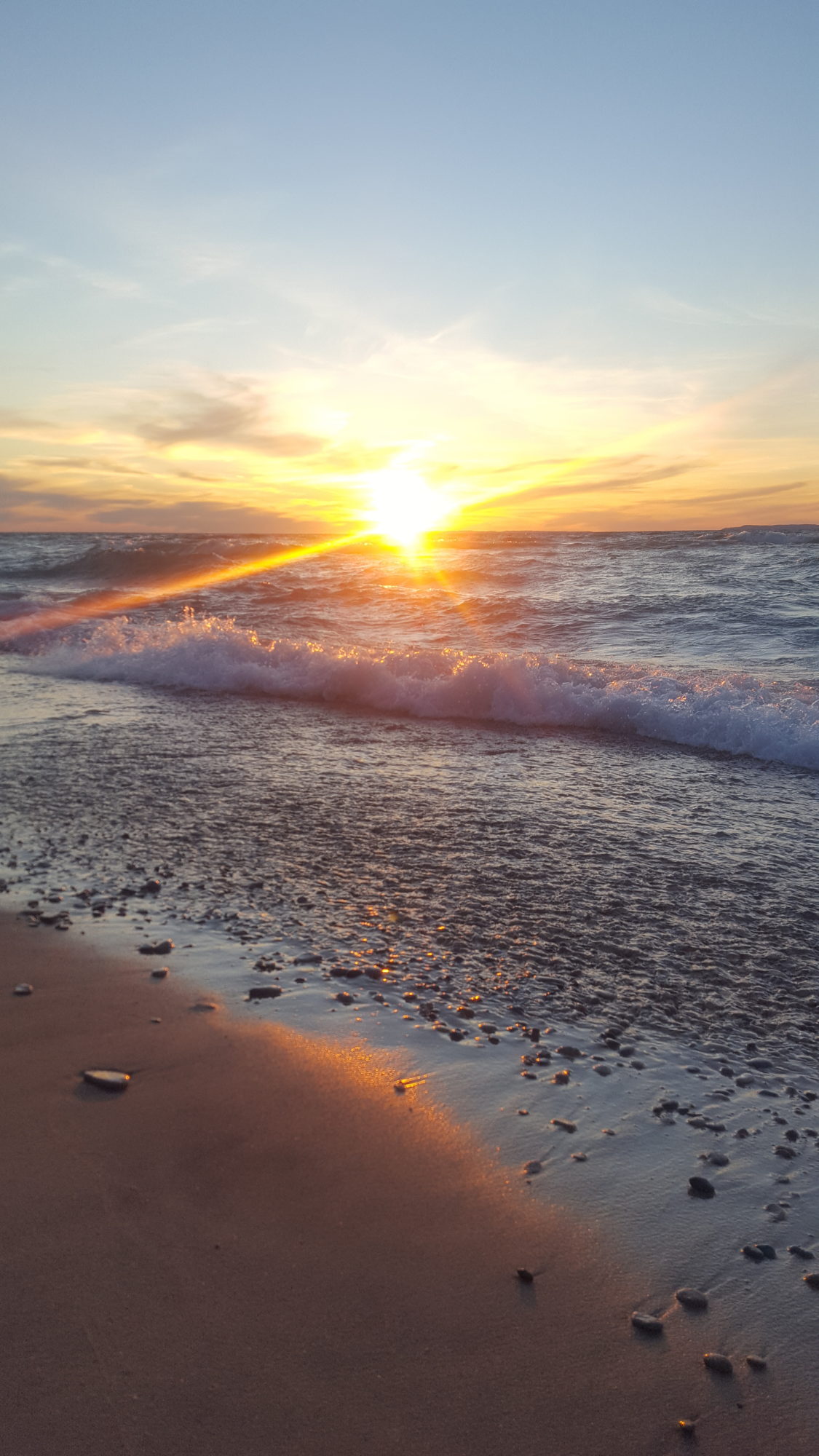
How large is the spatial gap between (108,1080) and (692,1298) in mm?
1790

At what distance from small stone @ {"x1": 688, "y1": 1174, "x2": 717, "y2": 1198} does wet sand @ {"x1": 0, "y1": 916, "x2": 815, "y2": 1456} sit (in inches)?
13.6

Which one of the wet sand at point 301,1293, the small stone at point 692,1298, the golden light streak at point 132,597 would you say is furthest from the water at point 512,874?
→ the golden light streak at point 132,597

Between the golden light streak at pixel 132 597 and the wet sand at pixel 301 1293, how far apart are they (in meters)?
13.8

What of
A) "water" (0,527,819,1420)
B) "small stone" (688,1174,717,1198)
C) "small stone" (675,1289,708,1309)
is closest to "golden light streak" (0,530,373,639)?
"water" (0,527,819,1420)

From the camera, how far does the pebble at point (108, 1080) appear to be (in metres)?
2.82

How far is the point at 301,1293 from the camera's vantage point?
2.06 meters

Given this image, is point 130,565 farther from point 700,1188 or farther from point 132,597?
point 700,1188

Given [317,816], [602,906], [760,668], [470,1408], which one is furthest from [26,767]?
[760,668]

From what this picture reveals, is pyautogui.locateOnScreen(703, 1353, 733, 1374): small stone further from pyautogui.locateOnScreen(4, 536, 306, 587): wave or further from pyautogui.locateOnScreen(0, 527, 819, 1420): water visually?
pyautogui.locateOnScreen(4, 536, 306, 587): wave

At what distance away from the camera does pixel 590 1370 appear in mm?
1906

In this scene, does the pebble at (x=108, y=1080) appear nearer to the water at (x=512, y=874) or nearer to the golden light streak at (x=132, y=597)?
the water at (x=512, y=874)

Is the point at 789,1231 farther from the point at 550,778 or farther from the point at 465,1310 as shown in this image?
the point at 550,778

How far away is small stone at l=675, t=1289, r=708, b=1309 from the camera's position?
2066 mm

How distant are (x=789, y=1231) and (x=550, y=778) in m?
4.80
